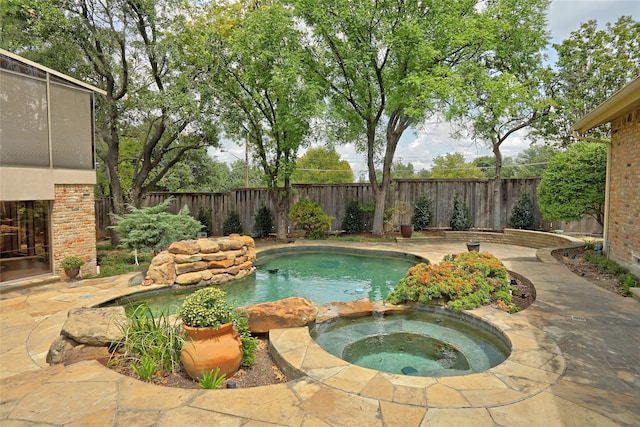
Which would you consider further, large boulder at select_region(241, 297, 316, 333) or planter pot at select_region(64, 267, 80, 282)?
planter pot at select_region(64, 267, 80, 282)

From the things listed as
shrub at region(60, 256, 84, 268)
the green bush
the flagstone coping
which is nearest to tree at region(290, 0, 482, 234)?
the flagstone coping

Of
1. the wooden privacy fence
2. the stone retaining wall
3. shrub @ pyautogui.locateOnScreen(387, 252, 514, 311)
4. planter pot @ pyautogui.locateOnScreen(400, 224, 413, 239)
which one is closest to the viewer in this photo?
shrub @ pyautogui.locateOnScreen(387, 252, 514, 311)

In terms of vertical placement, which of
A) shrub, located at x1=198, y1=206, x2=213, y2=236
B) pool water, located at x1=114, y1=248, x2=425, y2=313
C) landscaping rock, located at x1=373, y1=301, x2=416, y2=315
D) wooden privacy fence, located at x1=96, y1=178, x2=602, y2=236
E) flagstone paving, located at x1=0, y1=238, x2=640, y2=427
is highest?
wooden privacy fence, located at x1=96, y1=178, x2=602, y2=236

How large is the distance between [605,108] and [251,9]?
1064 centimetres

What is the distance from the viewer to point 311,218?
41.4 feet

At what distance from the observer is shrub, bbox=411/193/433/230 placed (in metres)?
13.3

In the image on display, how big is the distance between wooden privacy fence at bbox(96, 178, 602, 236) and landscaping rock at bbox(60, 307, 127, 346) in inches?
394

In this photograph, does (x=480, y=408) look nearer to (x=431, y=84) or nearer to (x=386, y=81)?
(x=431, y=84)

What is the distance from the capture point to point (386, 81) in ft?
39.3

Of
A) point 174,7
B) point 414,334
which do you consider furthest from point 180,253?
point 174,7

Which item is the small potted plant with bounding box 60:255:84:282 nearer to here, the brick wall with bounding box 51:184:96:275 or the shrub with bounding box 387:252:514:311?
the brick wall with bounding box 51:184:96:275

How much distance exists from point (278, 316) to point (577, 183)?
7.60 metres

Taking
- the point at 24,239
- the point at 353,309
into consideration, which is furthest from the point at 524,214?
the point at 24,239

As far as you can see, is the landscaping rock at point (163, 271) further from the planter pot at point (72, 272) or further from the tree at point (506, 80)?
the tree at point (506, 80)
